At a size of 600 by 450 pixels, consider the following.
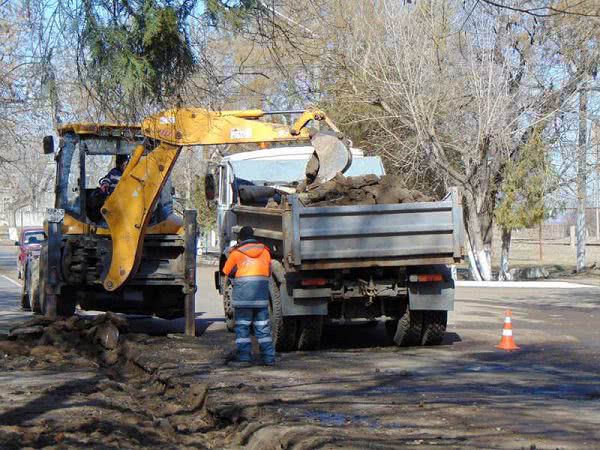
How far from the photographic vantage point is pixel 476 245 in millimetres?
30953

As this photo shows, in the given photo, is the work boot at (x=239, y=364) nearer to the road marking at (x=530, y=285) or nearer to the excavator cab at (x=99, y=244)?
the excavator cab at (x=99, y=244)

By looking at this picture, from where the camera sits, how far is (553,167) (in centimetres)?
3177

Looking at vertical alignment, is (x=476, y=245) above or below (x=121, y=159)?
below

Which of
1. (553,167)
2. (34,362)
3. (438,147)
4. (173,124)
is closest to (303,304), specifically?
(173,124)

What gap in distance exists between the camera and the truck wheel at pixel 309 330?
13.1 meters

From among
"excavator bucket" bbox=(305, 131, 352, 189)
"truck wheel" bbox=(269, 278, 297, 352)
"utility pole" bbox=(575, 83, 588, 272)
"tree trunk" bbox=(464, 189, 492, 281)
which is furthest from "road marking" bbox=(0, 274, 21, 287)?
"truck wheel" bbox=(269, 278, 297, 352)

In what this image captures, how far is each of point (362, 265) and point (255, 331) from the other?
65.3 inches

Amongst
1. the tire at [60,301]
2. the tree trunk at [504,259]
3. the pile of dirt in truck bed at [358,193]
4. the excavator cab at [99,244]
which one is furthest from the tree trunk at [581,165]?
the tire at [60,301]

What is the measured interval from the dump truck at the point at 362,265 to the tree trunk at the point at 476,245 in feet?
56.2

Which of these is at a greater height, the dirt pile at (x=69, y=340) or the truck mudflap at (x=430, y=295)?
the truck mudflap at (x=430, y=295)

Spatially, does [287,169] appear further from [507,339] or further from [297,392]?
[297,392]

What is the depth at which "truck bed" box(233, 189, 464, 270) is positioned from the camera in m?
12.4

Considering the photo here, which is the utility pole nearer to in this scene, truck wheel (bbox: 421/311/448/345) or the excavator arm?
the excavator arm

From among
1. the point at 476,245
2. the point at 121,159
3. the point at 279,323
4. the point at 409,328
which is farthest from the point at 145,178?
the point at 476,245
